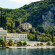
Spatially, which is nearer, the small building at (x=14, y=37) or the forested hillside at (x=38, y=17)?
the small building at (x=14, y=37)

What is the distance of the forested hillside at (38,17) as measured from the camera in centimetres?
13512

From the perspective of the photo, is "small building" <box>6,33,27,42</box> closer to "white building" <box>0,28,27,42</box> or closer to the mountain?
"white building" <box>0,28,27,42</box>

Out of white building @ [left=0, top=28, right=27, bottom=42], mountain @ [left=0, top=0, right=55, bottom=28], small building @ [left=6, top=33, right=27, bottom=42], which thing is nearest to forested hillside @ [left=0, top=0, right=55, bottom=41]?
mountain @ [left=0, top=0, right=55, bottom=28]

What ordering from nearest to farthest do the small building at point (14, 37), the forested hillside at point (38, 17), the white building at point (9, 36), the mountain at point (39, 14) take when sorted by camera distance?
the white building at point (9, 36)
the small building at point (14, 37)
the forested hillside at point (38, 17)
the mountain at point (39, 14)

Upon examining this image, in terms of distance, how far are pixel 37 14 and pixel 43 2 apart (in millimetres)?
14474

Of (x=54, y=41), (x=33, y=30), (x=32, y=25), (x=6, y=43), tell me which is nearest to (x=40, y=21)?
(x=32, y=25)

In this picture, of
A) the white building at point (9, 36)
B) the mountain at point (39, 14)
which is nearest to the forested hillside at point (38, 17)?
the mountain at point (39, 14)

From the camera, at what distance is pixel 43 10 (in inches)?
6496

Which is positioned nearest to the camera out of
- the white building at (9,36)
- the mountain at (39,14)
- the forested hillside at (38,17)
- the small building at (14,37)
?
the white building at (9,36)

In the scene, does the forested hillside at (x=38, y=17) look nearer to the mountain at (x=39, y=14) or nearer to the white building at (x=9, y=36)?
the mountain at (x=39, y=14)

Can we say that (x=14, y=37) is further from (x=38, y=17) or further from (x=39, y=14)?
(x=39, y=14)

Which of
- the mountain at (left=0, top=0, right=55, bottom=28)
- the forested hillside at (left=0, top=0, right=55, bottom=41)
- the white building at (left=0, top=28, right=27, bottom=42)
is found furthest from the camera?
the mountain at (left=0, top=0, right=55, bottom=28)

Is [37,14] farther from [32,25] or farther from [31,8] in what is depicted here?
[31,8]

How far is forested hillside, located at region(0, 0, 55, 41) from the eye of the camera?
135 m
